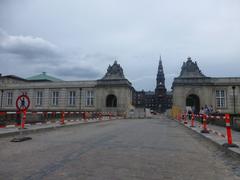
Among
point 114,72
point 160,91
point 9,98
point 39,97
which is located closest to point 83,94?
point 114,72

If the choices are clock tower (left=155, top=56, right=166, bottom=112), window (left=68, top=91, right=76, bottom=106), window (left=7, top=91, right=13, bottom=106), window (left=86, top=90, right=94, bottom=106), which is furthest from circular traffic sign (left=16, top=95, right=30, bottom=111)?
clock tower (left=155, top=56, right=166, bottom=112)

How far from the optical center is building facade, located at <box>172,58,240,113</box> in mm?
45781

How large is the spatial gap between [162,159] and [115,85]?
149 ft

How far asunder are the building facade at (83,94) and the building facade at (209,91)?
11.8m

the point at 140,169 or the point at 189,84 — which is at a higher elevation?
the point at 189,84

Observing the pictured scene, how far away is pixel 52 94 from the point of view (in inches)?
2231

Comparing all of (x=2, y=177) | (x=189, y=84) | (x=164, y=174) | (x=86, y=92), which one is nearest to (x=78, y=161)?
(x=2, y=177)

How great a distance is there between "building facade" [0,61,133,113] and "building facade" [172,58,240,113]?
11765 mm

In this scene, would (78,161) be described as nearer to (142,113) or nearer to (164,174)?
(164,174)

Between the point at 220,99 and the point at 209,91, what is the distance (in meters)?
2.72

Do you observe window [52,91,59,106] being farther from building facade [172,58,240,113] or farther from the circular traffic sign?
the circular traffic sign

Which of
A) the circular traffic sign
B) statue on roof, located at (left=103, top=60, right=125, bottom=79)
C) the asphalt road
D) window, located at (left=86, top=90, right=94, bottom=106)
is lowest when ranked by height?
the asphalt road

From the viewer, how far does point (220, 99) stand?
46781 mm

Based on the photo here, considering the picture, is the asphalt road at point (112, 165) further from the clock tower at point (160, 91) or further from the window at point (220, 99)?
the clock tower at point (160, 91)
